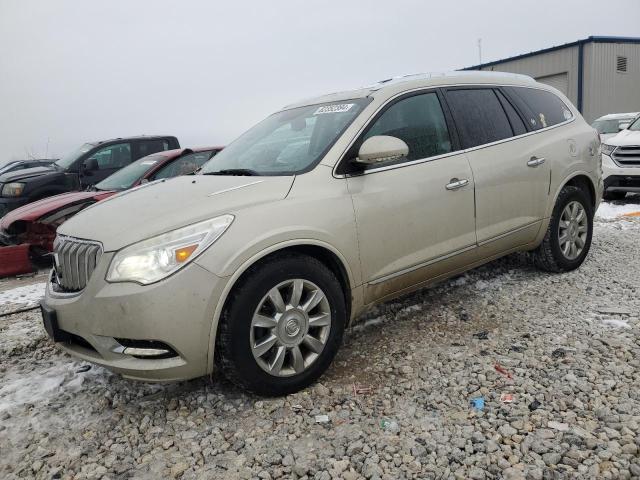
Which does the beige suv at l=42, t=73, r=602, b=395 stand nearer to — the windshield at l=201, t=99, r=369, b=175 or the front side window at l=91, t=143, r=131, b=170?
the windshield at l=201, t=99, r=369, b=175

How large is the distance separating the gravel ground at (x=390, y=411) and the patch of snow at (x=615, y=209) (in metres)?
4.68

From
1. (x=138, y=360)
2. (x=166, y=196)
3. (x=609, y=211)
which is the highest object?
(x=166, y=196)

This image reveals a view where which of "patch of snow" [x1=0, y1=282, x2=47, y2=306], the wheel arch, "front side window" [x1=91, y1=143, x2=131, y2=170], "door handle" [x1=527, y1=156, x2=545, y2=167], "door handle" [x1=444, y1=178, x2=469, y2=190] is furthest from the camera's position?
"front side window" [x1=91, y1=143, x2=131, y2=170]

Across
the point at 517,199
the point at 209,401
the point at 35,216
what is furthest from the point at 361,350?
the point at 35,216

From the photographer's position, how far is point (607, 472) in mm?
2131

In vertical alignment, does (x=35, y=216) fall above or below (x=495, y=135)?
below

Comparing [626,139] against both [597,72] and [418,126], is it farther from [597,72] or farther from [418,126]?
[597,72]

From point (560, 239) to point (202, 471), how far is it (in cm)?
369

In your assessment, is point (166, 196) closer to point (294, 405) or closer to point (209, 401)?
point (209, 401)

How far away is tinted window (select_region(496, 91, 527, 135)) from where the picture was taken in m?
4.22

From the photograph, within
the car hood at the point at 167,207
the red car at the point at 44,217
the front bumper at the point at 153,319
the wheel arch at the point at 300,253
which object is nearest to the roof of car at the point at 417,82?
the car hood at the point at 167,207

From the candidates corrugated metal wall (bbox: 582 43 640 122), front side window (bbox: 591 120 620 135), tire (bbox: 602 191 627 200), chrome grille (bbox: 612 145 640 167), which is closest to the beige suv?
chrome grille (bbox: 612 145 640 167)

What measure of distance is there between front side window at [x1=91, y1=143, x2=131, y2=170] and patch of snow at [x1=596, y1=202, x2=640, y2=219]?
8.07m

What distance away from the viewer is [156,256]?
8.34ft
